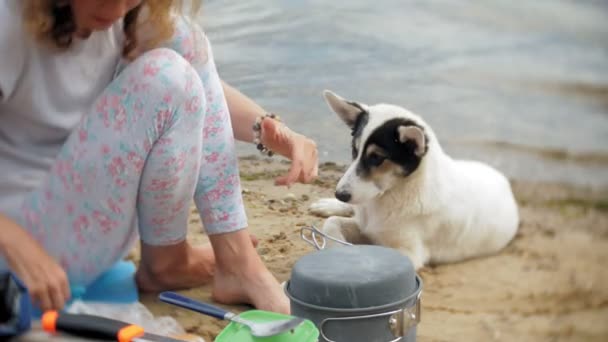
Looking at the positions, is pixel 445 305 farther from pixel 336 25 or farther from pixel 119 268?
pixel 336 25

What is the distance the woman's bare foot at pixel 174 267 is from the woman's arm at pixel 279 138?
0.53 ft

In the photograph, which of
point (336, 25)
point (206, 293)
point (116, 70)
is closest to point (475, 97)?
point (336, 25)

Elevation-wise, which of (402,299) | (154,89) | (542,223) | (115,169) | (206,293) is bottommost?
(542,223)

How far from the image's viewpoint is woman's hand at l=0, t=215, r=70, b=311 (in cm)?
101

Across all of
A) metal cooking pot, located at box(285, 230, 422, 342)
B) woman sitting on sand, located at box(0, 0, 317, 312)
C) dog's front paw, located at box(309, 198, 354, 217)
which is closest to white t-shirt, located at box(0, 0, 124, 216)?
woman sitting on sand, located at box(0, 0, 317, 312)

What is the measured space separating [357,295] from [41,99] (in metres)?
0.52

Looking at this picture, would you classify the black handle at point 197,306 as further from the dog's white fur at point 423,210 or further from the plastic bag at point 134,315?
the dog's white fur at point 423,210

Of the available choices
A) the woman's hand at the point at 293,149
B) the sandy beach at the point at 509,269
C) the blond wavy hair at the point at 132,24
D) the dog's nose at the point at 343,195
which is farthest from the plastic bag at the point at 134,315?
the dog's nose at the point at 343,195

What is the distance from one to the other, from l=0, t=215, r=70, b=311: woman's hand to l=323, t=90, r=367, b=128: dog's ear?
2.96 feet

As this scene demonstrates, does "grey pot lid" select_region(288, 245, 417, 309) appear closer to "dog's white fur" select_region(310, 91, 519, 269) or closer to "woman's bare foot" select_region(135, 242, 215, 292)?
"woman's bare foot" select_region(135, 242, 215, 292)

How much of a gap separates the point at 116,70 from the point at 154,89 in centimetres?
11

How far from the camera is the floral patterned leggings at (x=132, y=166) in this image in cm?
118

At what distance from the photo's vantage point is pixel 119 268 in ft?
4.76

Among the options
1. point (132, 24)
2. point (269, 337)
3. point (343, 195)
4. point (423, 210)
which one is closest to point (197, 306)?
point (269, 337)
